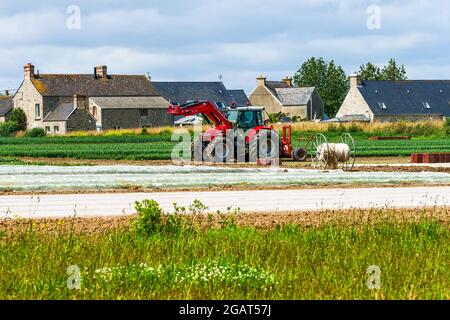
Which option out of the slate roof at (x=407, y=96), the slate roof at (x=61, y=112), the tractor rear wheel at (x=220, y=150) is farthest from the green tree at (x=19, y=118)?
the tractor rear wheel at (x=220, y=150)

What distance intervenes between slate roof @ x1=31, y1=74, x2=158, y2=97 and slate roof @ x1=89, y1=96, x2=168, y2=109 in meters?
0.86

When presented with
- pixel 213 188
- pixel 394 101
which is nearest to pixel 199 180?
pixel 213 188

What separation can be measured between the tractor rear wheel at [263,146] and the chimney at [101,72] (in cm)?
7188

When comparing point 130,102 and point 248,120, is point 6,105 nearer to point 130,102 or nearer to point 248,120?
point 130,102

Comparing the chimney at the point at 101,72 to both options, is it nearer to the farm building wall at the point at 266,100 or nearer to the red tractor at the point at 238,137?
the farm building wall at the point at 266,100

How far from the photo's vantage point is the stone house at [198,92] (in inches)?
4663

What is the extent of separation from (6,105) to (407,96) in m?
48.6

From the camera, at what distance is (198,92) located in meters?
120

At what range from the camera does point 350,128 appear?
71.2m

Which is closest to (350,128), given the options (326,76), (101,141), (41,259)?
(101,141)

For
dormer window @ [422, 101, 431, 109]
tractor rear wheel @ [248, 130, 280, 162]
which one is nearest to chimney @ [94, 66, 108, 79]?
dormer window @ [422, 101, 431, 109]

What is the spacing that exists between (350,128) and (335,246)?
5937cm

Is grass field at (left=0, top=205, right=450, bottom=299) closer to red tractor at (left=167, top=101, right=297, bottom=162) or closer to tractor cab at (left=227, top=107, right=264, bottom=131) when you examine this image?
red tractor at (left=167, top=101, right=297, bottom=162)
